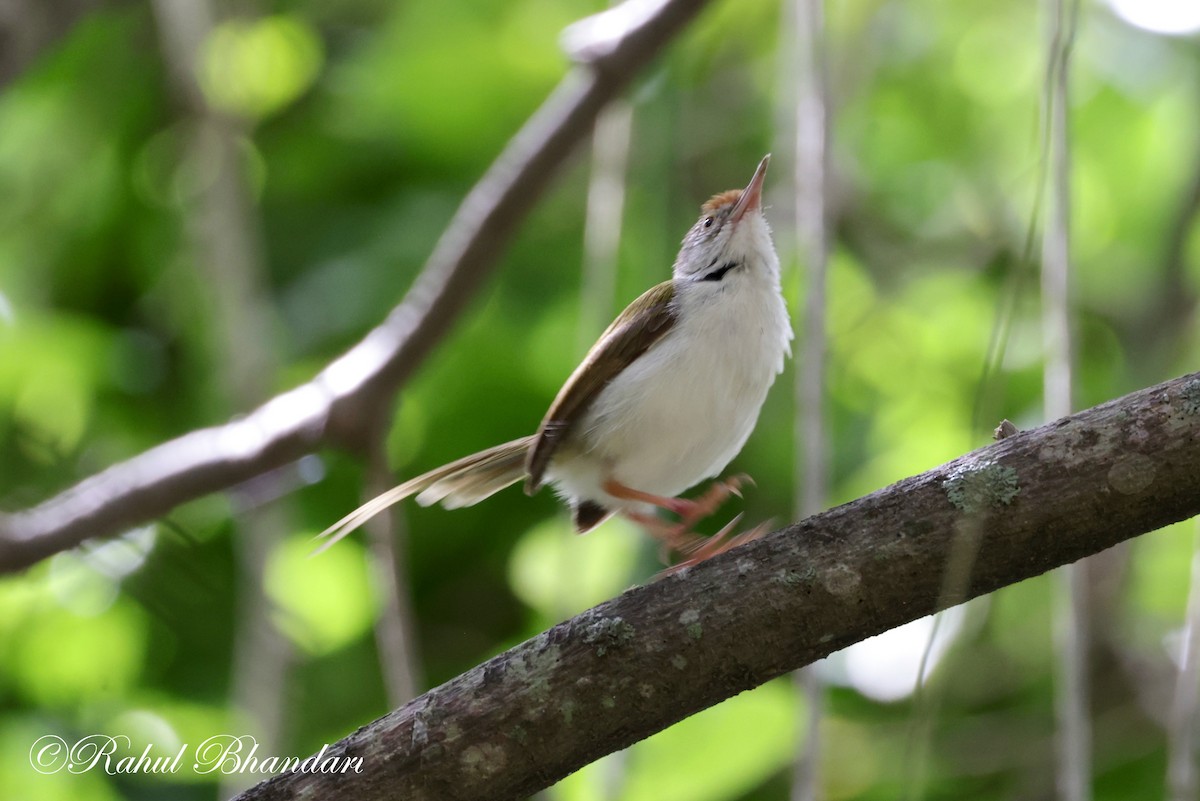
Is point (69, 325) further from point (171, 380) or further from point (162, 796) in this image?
point (162, 796)

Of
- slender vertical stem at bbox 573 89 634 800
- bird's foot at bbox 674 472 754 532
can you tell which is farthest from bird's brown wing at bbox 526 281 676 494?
bird's foot at bbox 674 472 754 532

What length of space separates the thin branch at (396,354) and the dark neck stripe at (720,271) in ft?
2.39

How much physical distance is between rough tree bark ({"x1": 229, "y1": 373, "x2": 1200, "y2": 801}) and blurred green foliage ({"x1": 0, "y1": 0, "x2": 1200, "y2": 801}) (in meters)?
1.72

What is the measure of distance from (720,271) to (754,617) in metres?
1.52

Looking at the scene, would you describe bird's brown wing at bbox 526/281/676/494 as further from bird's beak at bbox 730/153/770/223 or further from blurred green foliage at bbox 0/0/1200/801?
blurred green foliage at bbox 0/0/1200/801

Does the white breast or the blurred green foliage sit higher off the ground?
the blurred green foliage

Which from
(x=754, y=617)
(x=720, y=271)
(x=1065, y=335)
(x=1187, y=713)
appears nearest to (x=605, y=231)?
(x=720, y=271)

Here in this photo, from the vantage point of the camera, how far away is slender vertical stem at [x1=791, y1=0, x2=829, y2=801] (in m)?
2.27

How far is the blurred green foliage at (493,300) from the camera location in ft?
13.4

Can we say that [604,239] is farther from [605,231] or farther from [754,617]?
[754,617]

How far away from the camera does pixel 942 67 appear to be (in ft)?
17.5

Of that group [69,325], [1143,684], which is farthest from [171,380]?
[1143,684]

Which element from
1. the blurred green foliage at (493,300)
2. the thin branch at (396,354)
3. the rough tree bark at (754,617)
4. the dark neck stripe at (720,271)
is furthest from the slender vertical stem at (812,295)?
the blurred green foliage at (493,300)

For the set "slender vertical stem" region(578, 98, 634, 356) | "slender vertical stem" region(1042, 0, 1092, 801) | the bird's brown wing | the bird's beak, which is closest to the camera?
"slender vertical stem" region(1042, 0, 1092, 801)
